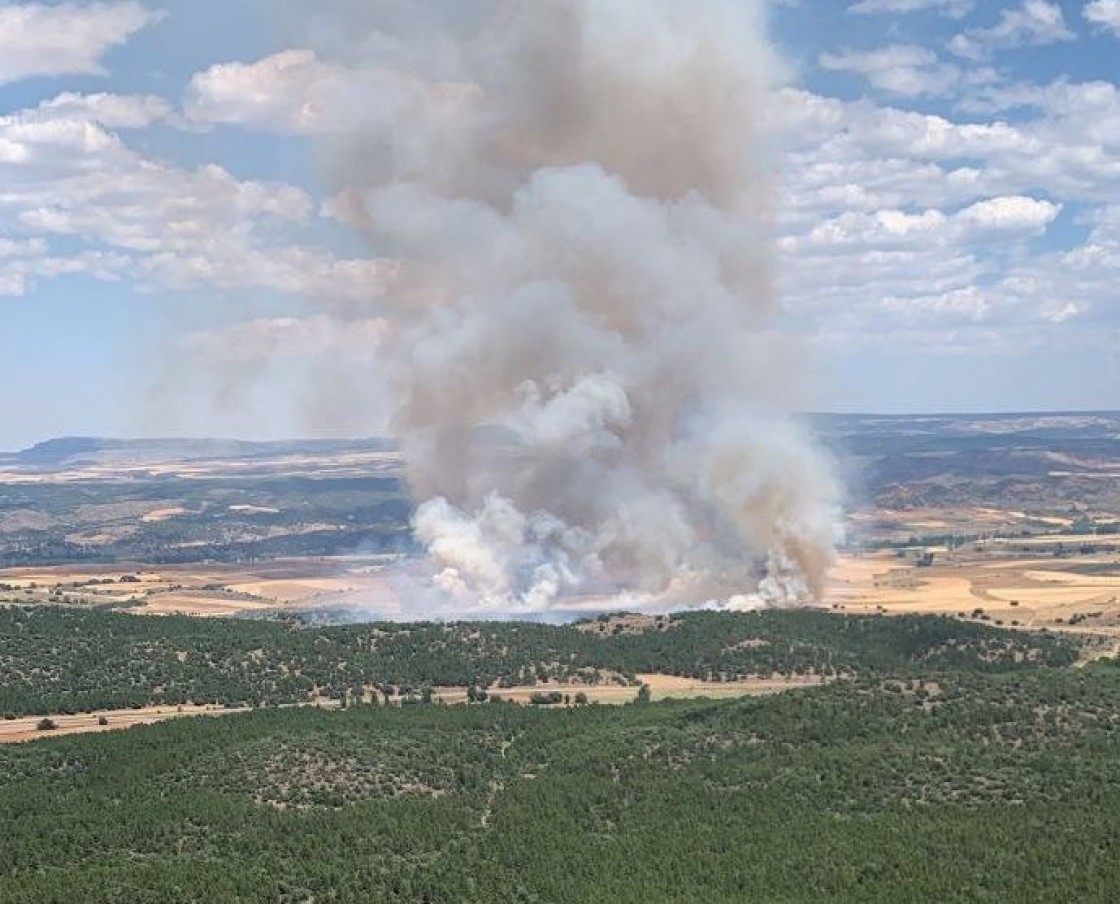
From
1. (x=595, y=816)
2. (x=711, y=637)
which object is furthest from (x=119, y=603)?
(x=595, y=816)

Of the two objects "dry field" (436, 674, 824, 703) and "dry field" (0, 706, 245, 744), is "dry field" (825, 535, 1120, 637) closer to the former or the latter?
"dry field" (436, 674, 824, 703)

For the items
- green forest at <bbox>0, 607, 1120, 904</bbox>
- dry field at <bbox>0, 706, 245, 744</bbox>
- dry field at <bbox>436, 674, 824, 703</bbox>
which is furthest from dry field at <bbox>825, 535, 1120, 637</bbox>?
dry field at <bbox>0, 706, 245, 744</bbox>

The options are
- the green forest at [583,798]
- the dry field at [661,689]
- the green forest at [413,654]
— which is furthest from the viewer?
the green forest at [413,654]

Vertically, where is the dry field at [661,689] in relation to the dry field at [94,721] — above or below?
below

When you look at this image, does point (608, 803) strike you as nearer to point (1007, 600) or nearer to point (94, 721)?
point (94, 721)

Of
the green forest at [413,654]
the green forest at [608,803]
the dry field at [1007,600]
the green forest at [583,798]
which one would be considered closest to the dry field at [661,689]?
the green forest at [413,654]

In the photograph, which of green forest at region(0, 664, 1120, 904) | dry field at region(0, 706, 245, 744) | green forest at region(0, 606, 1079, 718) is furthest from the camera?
green forest at region(0, 606, 1079, 718)

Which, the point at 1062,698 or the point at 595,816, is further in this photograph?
the point at 1062,698

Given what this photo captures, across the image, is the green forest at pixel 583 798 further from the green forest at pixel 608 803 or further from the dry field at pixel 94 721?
the dry field at pixel 94 721

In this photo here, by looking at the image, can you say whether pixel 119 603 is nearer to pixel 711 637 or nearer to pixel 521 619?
pixel 521 619

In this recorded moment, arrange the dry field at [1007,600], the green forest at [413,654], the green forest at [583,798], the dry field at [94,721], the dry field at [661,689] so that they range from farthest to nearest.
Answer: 1. the dry field at [1007,600]
2. the green forest at [413,654]
3. the dry field at [661,689]
4. the dry field at [94,721]
5. the green forest at [583,798]

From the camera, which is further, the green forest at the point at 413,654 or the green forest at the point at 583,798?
the green forest at the point at 413,654
